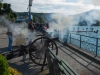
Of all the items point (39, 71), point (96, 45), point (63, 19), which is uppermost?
point (63, 19)

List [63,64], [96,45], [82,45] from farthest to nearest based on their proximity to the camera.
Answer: [82,45], [96,45], [63,64]

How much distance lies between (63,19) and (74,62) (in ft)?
30.8

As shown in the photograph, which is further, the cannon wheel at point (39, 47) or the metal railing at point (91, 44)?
the metal railing at point (91, 44)

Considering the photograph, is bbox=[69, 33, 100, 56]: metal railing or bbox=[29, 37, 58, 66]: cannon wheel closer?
bbox=[29, 37, 58, 66]: cannon wheel

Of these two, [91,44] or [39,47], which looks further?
[91,44]

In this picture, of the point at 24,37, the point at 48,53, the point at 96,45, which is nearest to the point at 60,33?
the point at 24,37

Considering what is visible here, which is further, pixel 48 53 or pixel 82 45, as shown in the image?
pixel 82 45

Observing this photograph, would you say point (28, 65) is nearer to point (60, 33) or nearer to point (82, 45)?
point (82, 45)

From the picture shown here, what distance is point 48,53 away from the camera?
254 inches

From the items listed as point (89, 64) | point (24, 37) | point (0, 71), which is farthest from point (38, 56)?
point (24, 37)

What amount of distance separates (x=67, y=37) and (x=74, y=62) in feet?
19.7

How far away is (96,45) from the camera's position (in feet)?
30.6

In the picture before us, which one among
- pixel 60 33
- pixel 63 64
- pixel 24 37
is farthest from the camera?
pixel 60 33

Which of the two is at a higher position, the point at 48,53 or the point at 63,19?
the point at 63,19
